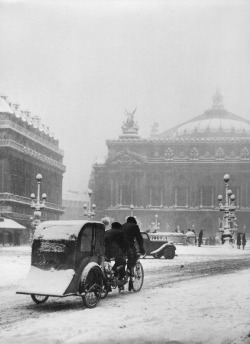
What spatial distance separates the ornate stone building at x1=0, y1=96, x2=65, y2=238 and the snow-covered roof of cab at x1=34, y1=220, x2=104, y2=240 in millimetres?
48561

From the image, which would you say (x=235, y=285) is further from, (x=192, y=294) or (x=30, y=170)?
(x=30, y=170)

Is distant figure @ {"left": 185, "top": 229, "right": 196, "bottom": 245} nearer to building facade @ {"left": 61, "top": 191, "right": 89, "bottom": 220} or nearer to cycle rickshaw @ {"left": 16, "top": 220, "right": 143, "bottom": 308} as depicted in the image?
cycle rickshaw @ {"left": 16, "top": 220, "right": 143, "bottom": 308}

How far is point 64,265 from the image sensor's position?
1095cm

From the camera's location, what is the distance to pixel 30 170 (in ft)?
224

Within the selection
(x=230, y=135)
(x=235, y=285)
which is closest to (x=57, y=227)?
(x=235, y=285)

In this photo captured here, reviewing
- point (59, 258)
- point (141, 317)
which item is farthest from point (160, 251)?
point (141, 317)

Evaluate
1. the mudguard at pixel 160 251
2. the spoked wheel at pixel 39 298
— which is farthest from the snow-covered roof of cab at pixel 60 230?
the mudguard at pixel 160 251

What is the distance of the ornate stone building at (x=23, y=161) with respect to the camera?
6019cm

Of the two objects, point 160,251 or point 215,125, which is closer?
point 160,251

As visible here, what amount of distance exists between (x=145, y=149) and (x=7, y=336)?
304 ft

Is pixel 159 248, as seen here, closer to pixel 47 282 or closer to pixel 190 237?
pixel 47 282

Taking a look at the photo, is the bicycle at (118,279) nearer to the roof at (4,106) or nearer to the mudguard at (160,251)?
the mudguard at (160,251)

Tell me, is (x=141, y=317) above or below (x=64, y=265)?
below

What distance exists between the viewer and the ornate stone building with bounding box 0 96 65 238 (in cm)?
6019
